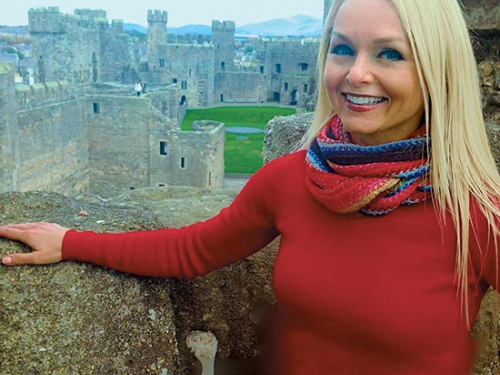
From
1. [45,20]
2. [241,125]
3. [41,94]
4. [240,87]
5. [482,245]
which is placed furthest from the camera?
[240,87]

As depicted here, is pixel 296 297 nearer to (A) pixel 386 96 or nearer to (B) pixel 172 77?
(A) pixel 386 96

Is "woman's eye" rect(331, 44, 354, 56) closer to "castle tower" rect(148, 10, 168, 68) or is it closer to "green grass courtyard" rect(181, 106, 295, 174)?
"green grass courtyard" rect(181, 106, 295, 174)

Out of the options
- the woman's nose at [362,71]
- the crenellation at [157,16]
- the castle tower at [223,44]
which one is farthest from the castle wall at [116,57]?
the woman's nose at [362,71]

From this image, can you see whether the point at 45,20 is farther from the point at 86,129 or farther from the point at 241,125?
the point at 241,125

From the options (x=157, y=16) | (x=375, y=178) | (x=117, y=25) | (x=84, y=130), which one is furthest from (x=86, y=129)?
(x=375, y=178)

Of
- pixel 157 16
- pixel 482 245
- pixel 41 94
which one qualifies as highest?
pixel 157 16

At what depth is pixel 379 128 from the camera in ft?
5.19

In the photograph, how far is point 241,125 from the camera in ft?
101

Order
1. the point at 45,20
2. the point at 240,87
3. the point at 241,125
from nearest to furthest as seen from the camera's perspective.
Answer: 1. the point at 45,20
2. the point at 241,125
3. the point at 240,87

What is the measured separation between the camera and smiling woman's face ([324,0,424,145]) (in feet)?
4.92

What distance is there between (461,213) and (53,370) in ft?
3.52

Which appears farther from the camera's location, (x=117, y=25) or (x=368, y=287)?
(x=117, y=25)

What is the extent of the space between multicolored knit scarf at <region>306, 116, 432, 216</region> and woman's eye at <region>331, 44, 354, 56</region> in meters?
0.22

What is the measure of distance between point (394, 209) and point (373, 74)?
1.06 feet
